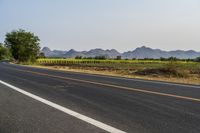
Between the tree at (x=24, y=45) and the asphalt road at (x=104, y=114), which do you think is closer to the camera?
the asphalt road at (x=104, y=114)

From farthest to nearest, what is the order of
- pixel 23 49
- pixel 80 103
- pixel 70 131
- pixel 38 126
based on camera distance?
pixel 23 49 → pixel 80 103 → pixel 38 126 → pixel 70 131

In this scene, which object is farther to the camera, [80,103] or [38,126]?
[80,103]

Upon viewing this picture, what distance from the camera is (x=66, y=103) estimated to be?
349 inches

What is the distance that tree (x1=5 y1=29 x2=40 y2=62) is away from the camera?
84.9m

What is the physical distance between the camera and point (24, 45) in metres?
87.1

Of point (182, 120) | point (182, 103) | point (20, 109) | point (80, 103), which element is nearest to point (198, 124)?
point (182, 120)

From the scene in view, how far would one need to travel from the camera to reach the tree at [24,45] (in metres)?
84.9

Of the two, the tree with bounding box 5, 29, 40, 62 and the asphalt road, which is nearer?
the asphalt road

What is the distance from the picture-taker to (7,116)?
7.17 meters

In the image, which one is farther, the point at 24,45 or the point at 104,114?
the point at 24,45

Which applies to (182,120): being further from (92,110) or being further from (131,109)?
(92,110)

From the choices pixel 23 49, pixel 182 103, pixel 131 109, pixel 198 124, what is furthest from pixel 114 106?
pixel 23 49

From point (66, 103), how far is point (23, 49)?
258 feet

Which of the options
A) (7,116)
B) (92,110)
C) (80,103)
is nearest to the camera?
(7,116)
